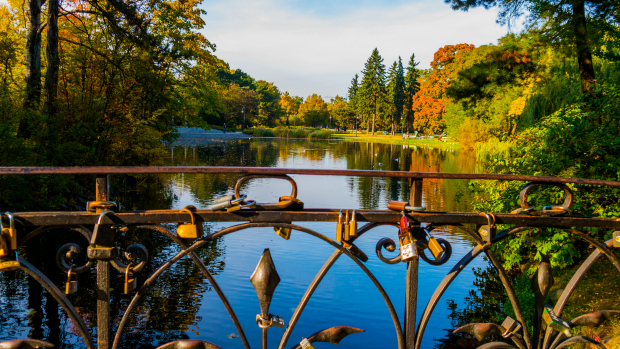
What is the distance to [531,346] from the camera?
214 centimetres

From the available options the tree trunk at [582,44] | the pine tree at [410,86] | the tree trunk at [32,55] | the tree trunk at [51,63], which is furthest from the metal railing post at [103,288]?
the pine tree at [410,86]

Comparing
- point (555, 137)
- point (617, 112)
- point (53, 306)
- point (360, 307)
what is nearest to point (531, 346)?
point (360, 307)

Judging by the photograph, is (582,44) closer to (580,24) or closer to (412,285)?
(580,24)

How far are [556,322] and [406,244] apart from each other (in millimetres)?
828

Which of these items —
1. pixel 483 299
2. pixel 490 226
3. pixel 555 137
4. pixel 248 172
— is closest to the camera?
pixel 248 172

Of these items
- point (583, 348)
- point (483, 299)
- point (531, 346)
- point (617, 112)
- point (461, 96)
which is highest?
point (461, 96)

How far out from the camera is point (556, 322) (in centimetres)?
202

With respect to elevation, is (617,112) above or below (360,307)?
above

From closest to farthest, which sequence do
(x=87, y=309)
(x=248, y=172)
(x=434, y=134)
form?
(x=248, y=172)
(x=87, y=309)
(x=434, y=134)

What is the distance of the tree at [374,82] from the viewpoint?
253ft

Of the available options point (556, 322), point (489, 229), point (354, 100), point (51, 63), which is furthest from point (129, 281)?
point (354, 100)

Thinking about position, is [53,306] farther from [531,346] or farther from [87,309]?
[531,346]

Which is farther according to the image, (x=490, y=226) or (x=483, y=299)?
(x=483, y=299)

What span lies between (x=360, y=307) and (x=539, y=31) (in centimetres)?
614
